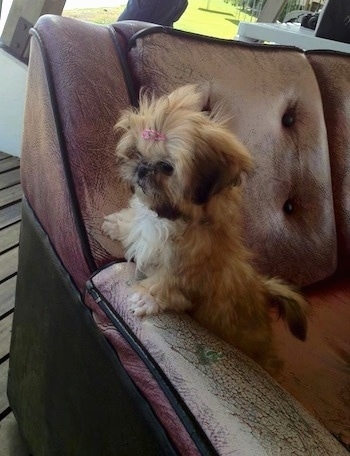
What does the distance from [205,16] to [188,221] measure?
178 cm

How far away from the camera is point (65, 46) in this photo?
91 centimetres

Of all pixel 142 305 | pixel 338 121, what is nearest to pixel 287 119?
pixel 338 121

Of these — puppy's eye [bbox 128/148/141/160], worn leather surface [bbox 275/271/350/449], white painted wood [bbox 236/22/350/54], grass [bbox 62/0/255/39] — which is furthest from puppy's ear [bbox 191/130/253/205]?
grass [bbox 62/0/255/39]

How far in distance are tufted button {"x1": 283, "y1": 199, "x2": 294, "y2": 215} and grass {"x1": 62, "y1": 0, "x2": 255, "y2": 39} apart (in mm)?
1207

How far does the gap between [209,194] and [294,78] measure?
23.9 inches

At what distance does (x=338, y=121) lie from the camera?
1.41 m

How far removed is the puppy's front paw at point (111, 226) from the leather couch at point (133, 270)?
0.01 metres

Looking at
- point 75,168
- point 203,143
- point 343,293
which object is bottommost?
point 343,293

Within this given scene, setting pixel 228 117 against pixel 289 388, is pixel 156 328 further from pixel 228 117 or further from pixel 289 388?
pixel 228 117

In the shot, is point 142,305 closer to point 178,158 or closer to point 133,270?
point 133,270

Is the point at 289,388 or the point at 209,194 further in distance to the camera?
the point at 289,388

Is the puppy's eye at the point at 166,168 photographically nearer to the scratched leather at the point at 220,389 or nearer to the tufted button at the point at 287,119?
the scratched leather at the point at 220,389

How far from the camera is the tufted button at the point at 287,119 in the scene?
1.28 m

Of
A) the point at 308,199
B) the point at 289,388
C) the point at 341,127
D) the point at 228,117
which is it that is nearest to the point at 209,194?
the point at 228,117
